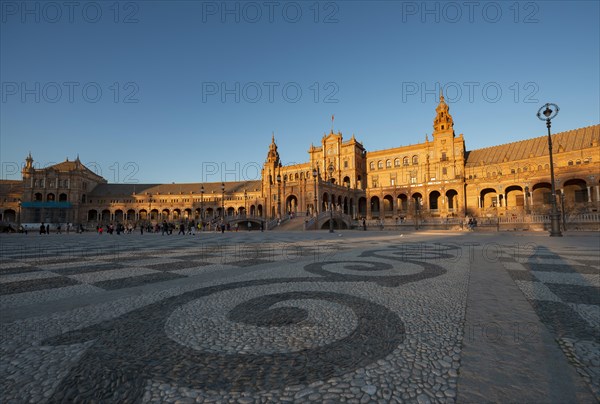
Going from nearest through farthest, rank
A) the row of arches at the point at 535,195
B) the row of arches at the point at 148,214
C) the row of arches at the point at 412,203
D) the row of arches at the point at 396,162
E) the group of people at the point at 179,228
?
the group of people at the point at 179,228, the row of arches at the point at 535,195, the row of arches at the point at 412,203, the row of arches at the point at 396,162, the row of arches at the point at 148,214

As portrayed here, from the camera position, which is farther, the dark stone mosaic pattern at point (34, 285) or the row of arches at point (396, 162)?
the row of arches at point (396, 162)

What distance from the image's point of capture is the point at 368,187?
72250mm

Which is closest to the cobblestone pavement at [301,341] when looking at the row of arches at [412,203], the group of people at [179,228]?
the group of people at [179,228]

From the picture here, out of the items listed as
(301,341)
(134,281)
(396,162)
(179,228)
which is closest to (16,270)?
(134,281)

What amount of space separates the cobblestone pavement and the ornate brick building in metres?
26.0

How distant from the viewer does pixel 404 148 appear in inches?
2719

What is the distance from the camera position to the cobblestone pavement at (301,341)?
5.38 feet

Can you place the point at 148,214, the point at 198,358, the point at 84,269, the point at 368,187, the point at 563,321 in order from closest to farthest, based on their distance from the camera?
the point at 198,358 → the point at 563,321 → the point at 84,269 → the point at 368,187 → the point at 148,214

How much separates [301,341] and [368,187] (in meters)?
72.0

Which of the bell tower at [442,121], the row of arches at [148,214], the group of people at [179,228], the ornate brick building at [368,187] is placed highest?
the bell tower at [442,121]

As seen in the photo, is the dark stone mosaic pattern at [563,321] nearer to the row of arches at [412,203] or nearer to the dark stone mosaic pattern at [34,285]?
the dark stone mosaic pattern at [34,285]

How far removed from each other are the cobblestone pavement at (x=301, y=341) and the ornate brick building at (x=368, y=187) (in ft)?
85.3

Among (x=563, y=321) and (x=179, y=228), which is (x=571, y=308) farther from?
(x=179, y=228)

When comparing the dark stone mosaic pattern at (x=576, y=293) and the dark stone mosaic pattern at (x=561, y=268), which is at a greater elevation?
the dark stone mosaic pattern at (x=576, y=293)
